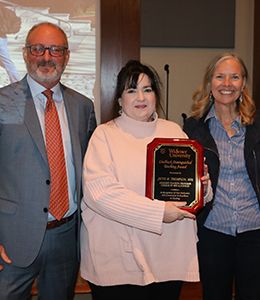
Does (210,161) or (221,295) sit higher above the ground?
(210,161)

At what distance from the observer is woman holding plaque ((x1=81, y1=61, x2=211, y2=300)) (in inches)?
65.3

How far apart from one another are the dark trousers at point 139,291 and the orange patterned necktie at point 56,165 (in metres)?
0.35

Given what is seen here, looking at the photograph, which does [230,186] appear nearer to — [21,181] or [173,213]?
[173,213]

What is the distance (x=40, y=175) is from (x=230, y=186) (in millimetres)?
856

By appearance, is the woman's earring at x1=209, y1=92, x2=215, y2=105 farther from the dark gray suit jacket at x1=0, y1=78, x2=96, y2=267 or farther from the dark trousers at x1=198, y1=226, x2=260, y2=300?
the dark gray suit jacket at x1=0, y1=78, x2=96, y2=267

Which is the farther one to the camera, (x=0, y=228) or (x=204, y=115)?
(x=204, y=115)

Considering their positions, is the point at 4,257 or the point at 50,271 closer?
the point at 4,257

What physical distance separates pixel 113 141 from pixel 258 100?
3.56 metres

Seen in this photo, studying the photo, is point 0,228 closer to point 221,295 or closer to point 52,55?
point 52,55

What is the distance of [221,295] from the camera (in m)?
2.11

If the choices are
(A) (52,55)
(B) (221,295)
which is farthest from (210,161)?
(A) (52,55)

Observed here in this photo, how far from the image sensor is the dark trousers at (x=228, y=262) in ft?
6.70

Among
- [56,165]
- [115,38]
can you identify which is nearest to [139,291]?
[56,165]

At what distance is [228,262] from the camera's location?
2.07 metres
